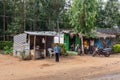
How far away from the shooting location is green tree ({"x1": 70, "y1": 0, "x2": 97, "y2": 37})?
101 feet

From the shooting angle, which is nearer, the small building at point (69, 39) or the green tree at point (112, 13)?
the small building at point (69, 39)

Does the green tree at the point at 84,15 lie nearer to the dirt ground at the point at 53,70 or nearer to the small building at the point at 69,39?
the small building at the point at 69,39

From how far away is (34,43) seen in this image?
2469cm

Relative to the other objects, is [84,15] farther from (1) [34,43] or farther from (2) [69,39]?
(1) [34,43]

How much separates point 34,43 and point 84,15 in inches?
337

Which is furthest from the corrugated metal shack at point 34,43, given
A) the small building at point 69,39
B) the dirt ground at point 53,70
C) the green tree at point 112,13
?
the green tree at point 112,13

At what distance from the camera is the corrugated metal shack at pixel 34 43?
25.0 meters

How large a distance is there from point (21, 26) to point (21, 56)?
17039mm

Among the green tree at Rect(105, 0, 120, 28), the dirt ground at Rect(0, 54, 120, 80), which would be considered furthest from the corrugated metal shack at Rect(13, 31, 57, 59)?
the green tree at Rect(105, 0, 120, 28)

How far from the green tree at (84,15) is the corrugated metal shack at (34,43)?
5.57 meters

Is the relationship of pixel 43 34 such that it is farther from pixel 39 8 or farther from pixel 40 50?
pixel 39 8

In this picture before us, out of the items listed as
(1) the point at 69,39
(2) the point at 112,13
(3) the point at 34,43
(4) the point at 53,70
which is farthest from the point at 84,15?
(2) the point at 112,13

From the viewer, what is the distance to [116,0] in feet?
160

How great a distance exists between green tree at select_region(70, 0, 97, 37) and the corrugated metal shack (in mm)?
5568
